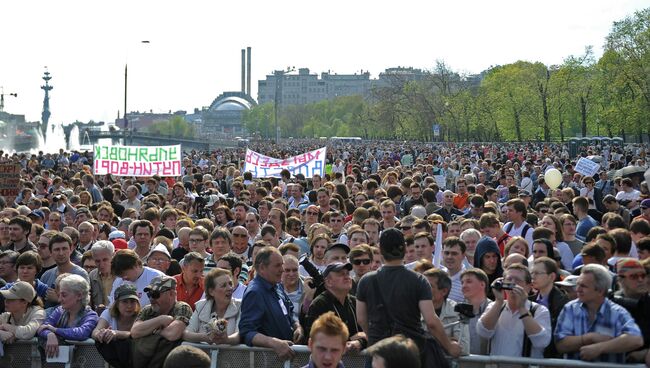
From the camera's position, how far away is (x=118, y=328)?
818 centimetres

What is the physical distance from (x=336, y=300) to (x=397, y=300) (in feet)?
2.93

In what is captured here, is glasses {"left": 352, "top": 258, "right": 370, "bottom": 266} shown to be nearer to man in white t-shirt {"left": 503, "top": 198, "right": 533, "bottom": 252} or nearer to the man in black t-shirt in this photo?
the man in black t-shirt

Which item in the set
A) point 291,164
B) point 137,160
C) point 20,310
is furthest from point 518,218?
point 137,160

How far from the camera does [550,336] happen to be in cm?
740

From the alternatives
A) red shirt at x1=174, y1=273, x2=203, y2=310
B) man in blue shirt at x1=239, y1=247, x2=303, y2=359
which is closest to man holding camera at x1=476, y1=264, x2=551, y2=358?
man in blue shirt at x1=239, y1=247, x2=303, y2=359

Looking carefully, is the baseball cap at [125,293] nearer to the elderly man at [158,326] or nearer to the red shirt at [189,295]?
the elderly man at [158,326]

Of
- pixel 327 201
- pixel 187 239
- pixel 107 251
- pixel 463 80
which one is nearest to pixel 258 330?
pixel 107 251

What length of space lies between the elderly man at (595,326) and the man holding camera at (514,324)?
126mm

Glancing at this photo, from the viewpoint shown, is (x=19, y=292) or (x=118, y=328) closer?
(x=118, y=328)

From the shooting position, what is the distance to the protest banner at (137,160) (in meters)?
24.8

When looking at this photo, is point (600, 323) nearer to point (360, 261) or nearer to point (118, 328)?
point (360, 261)

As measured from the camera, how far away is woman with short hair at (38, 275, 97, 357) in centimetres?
823

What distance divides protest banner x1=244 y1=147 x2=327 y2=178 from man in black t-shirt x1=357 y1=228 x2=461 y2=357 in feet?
60.4

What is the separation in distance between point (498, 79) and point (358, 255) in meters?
87.9
